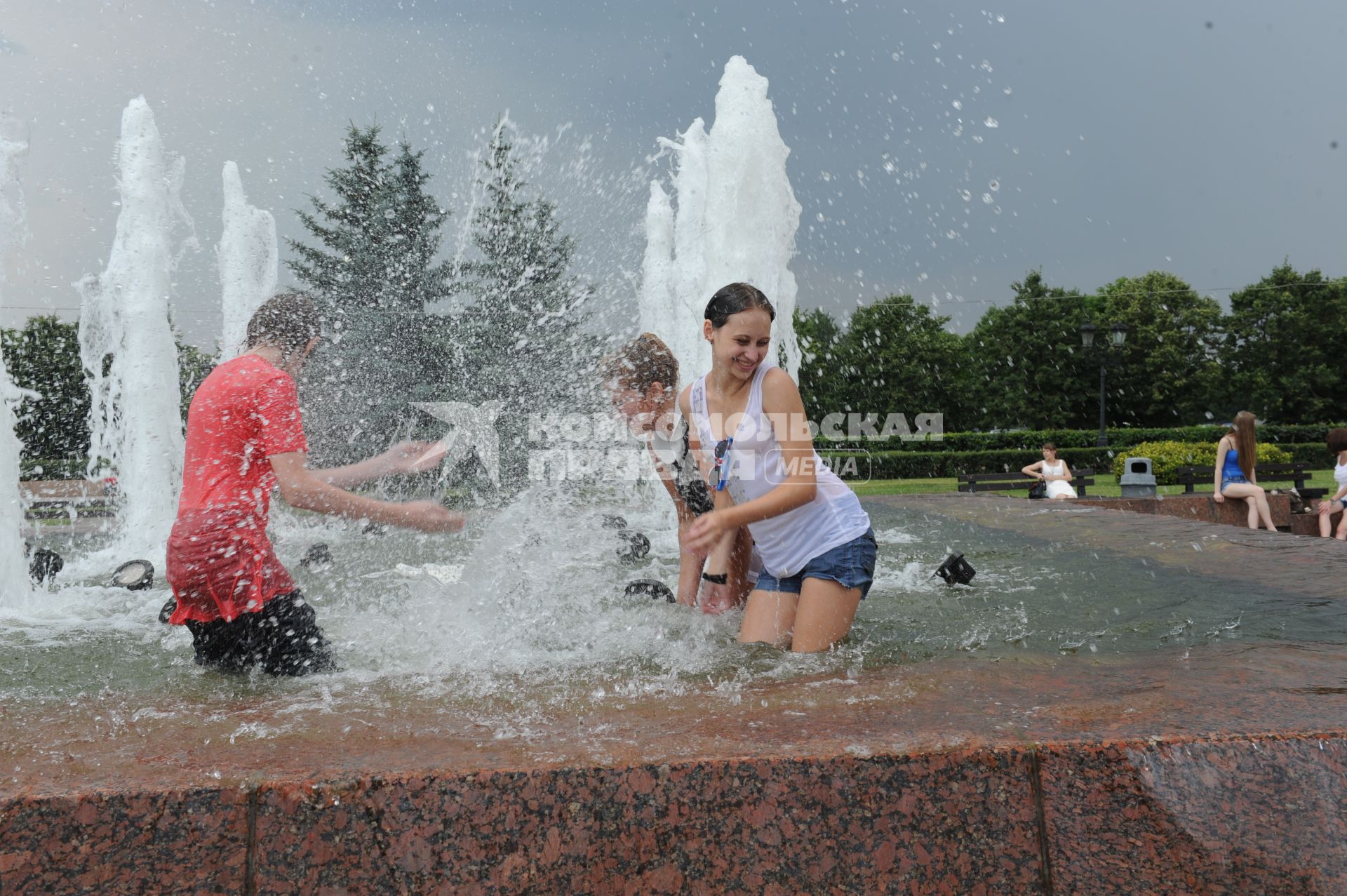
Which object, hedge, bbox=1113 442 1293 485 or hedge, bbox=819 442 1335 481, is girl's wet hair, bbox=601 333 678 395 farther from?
hedge, bbox=819 442 1335 481

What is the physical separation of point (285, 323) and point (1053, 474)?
40.1 ft

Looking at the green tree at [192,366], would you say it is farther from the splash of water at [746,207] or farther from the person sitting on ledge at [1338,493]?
the person sitting on ledge at [1338,493]

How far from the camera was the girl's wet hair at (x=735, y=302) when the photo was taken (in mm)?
3262

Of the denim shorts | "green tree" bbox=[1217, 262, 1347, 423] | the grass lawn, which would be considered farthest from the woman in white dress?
"green tree" bbox=[1217, 262, 1347, 423]

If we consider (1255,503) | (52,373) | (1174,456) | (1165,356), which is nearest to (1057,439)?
(1174,456)

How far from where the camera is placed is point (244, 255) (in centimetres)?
1558

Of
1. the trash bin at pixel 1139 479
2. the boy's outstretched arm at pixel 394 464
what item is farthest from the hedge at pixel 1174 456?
the boy's outstretched arm at pixel 394 464

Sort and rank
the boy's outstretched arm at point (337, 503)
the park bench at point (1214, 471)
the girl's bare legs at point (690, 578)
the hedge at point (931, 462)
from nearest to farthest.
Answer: the boy's outstretched arm at point (337, 503) → the girl's bare legs at point (690, 578) → the park bench at point (1214, 471) → the hedge at point (931, 462)

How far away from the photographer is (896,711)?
2.33 m

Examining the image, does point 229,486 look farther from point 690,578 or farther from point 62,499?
point 62,499

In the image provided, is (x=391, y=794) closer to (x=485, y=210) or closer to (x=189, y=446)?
(x=189, y=446)

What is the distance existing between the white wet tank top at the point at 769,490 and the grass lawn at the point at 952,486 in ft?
46.2

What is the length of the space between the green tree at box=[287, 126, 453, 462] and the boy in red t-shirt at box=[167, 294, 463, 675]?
68.3 feet

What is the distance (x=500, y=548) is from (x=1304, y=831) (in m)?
4.47
